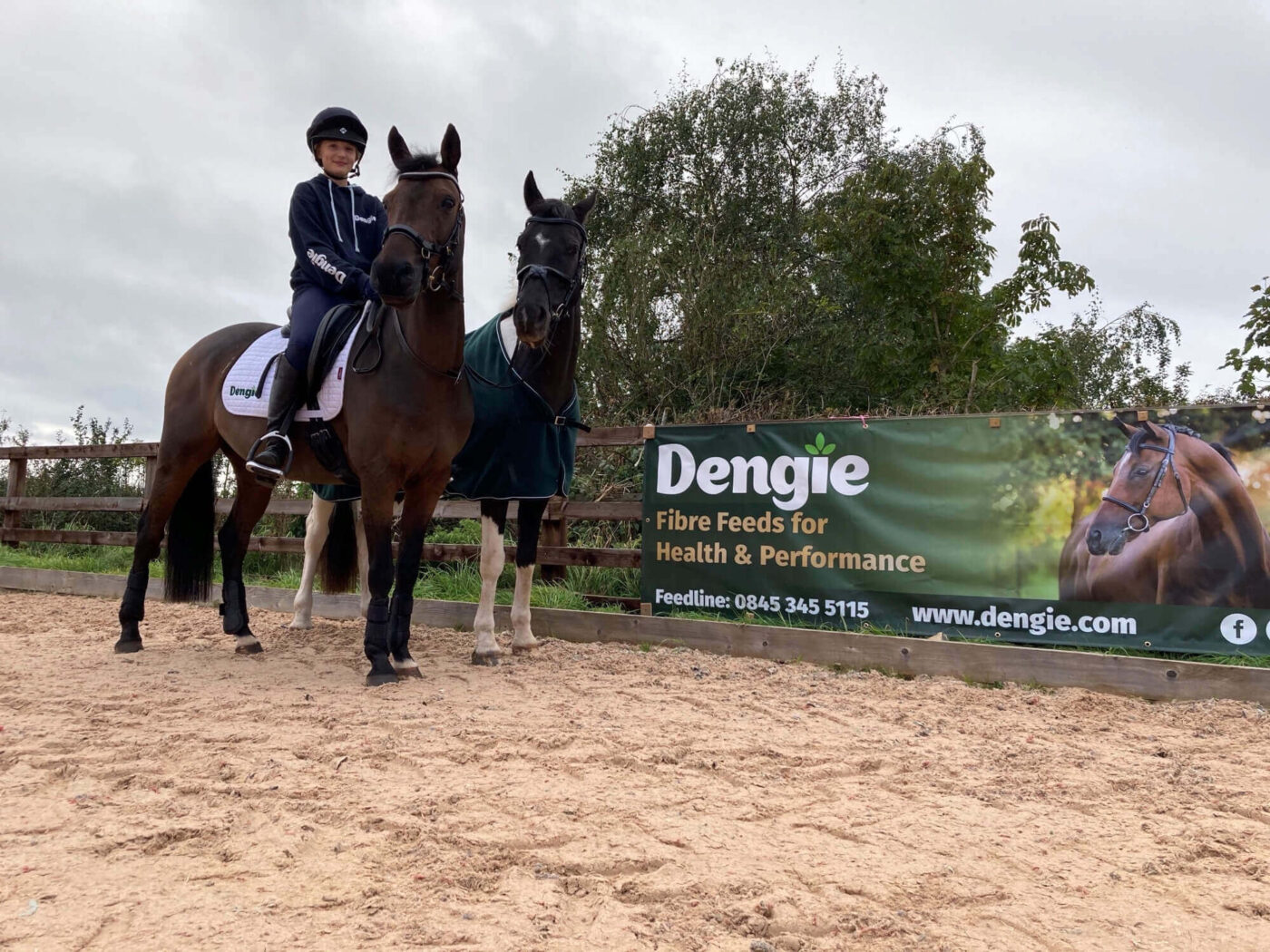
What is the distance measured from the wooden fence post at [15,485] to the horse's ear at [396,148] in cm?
882

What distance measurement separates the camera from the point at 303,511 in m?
7.84

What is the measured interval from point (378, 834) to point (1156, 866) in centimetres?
199

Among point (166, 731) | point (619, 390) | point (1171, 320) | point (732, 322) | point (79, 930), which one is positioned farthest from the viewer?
point (1171, 320)

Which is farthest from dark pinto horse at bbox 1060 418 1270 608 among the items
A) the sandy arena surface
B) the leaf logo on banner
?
the leaf logo on banner

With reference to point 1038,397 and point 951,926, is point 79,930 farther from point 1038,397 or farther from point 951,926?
point 1038,397

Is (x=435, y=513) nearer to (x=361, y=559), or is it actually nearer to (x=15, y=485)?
(x=361, y=559)

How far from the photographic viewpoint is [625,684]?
4.30m

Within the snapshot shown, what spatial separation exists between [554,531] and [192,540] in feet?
8.10

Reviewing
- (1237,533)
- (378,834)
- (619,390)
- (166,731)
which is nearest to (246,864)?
(378,834)

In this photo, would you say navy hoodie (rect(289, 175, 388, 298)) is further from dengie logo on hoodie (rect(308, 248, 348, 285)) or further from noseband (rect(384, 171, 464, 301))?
noseband (rect(384, 171, 464, 301))

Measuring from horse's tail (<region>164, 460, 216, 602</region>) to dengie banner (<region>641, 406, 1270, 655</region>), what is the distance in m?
2.84

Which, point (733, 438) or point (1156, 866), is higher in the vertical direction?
point (733, 438)

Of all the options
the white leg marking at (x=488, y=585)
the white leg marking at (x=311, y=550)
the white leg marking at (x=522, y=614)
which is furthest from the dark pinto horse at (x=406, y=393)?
the white leg marking at (x=311, y=550)

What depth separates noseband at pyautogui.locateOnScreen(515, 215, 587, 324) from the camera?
14.9ft
